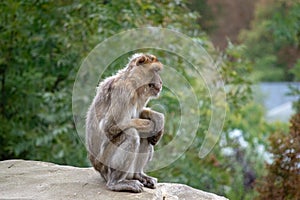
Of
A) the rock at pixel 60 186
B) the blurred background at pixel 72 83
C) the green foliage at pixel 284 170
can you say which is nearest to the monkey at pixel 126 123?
the rock at pixel 60 186

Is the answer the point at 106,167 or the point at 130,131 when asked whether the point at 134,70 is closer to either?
the point at 130,131

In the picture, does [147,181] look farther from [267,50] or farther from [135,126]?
[267,50]

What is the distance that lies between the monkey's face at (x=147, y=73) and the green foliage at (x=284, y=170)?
2829 mm

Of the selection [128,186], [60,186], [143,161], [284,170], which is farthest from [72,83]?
[128,186]

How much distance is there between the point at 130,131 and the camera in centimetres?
465

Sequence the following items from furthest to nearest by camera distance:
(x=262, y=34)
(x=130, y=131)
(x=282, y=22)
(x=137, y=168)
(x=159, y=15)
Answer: (x=262, y=34), (x=282, y=22), (x=159, y=15), (x=137, y=168), (x=130, y=131)

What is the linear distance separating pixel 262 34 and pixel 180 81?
1481 centimetres

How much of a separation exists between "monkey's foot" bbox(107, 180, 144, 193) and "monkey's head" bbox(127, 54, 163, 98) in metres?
0.68

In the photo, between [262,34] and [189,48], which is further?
[262,34]

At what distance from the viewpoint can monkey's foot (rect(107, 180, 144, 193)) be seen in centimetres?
480

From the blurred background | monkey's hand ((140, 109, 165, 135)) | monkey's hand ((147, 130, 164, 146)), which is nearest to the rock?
monkey's hand ((147, 130, 164, 146))

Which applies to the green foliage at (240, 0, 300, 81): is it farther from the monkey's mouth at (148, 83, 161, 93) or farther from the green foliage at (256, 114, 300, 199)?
the monkey's mouth at (148, 83, 161, 93)

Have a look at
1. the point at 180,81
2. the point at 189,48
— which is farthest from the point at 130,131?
the point at 189,48

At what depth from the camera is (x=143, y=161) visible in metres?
4.91
